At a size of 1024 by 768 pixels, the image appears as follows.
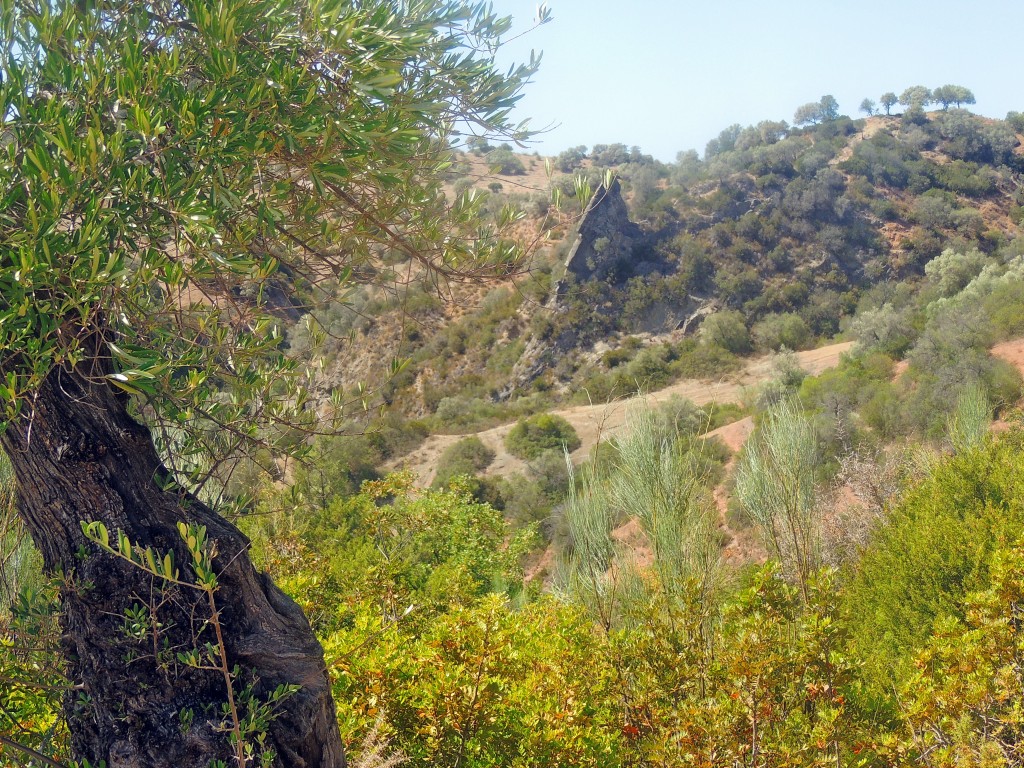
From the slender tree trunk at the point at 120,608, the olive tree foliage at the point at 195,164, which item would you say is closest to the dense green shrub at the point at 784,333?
the olive tree foliage at the point at 195,164

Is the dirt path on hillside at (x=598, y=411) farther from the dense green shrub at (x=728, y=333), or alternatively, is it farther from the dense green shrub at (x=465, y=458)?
the dense green shrub at (x=728, y=333)

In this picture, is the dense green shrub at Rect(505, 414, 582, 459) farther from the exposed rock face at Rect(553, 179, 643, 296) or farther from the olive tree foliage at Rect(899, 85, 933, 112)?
the olive tree foliage at Rect(899, 85, 933, 112)

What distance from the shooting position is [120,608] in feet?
6.58

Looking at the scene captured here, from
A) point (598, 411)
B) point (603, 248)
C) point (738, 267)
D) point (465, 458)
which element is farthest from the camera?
point (603, 248)

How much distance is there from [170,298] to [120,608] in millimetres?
825

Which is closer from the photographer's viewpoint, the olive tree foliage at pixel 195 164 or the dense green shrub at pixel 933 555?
the olive tree foliage at pixel 195 164

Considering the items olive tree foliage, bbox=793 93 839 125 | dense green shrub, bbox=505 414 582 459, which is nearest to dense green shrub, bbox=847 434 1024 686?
dense green shrub, bbox=505 414 582 459

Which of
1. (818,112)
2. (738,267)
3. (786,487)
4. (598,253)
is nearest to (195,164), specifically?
(786,487)

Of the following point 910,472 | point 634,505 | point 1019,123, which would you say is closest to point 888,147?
point 1019,123

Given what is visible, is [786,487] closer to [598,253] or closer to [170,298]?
[170,298]

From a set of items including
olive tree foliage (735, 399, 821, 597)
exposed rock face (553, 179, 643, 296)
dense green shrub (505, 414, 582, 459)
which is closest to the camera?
olive tree foliage (735, 399, 821, 597)

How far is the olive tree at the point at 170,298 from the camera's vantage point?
5.52 feet

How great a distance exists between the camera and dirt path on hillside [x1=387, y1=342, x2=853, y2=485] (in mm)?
25141

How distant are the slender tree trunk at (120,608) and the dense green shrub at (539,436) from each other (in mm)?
21939
